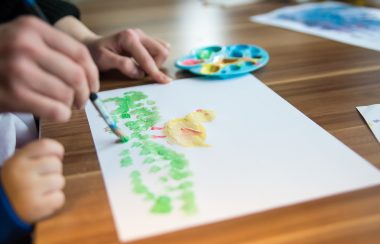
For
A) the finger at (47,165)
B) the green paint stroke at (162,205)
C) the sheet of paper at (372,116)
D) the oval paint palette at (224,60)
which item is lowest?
the oval paint palette at (224,60)

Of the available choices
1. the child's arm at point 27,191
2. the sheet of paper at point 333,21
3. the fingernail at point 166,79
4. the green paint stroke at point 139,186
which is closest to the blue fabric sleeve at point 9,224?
the child's arm at point 27,191

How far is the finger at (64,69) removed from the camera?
379 millimetres

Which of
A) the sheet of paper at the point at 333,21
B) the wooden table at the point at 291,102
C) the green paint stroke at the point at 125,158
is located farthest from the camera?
the sheet of paper at the point at 333,21

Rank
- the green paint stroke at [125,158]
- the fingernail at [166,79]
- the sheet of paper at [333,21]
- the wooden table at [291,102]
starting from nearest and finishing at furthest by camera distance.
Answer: the wooden table at [291,102] < the green paint stroke at [125,158] < the fingernail at [166,79] < the sheet of paper at [333,21]

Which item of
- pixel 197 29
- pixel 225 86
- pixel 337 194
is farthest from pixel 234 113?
pixel 197 29

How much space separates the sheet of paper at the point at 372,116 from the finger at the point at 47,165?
14.1 inches

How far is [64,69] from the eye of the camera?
39 cm

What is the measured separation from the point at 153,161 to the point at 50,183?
4.5 inches

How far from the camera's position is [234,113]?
1.80 ft

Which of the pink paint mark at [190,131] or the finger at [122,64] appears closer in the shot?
the pink paint mark at [190,131]

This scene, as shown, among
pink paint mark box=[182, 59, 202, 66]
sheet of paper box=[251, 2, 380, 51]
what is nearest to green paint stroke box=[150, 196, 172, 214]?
pink paint mark box=[182, 59, 202, 66]

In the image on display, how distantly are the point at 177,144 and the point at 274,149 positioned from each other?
0.11 metres

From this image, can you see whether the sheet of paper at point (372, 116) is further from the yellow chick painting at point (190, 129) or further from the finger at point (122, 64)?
the finger at point (122, 64)

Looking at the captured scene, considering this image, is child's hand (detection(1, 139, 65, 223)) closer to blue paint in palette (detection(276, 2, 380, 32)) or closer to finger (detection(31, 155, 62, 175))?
finger (detection(31, 155, 62, 175))
